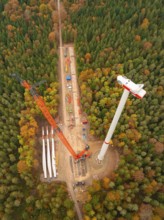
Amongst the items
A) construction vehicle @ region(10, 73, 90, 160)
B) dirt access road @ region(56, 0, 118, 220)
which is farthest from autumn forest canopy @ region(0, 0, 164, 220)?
construction vehicle @ region(10, 73, 90, 160)

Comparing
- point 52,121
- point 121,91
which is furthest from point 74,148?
point 121,91

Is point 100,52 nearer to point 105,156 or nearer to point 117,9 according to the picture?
point 117,9

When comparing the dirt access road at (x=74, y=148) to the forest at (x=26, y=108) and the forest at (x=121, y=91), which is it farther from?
the forest at (x=121, y=91)

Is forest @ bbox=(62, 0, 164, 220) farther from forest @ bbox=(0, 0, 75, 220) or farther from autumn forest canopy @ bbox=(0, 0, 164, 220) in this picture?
forest @ bbox=(0, 0, 75, 220)

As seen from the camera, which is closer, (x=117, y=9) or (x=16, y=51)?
(x=16, y=51)

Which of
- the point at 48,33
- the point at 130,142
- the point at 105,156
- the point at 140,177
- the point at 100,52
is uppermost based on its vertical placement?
the point at 48,33

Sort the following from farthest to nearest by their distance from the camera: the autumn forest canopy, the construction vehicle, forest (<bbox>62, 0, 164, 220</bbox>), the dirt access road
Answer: the dirt access road
the construction vehicle
the autumn forest canopy
forest (<bbox>62, 0, 164, 220</bbox>)

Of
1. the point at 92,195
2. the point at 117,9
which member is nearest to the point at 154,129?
the point at 92,195
